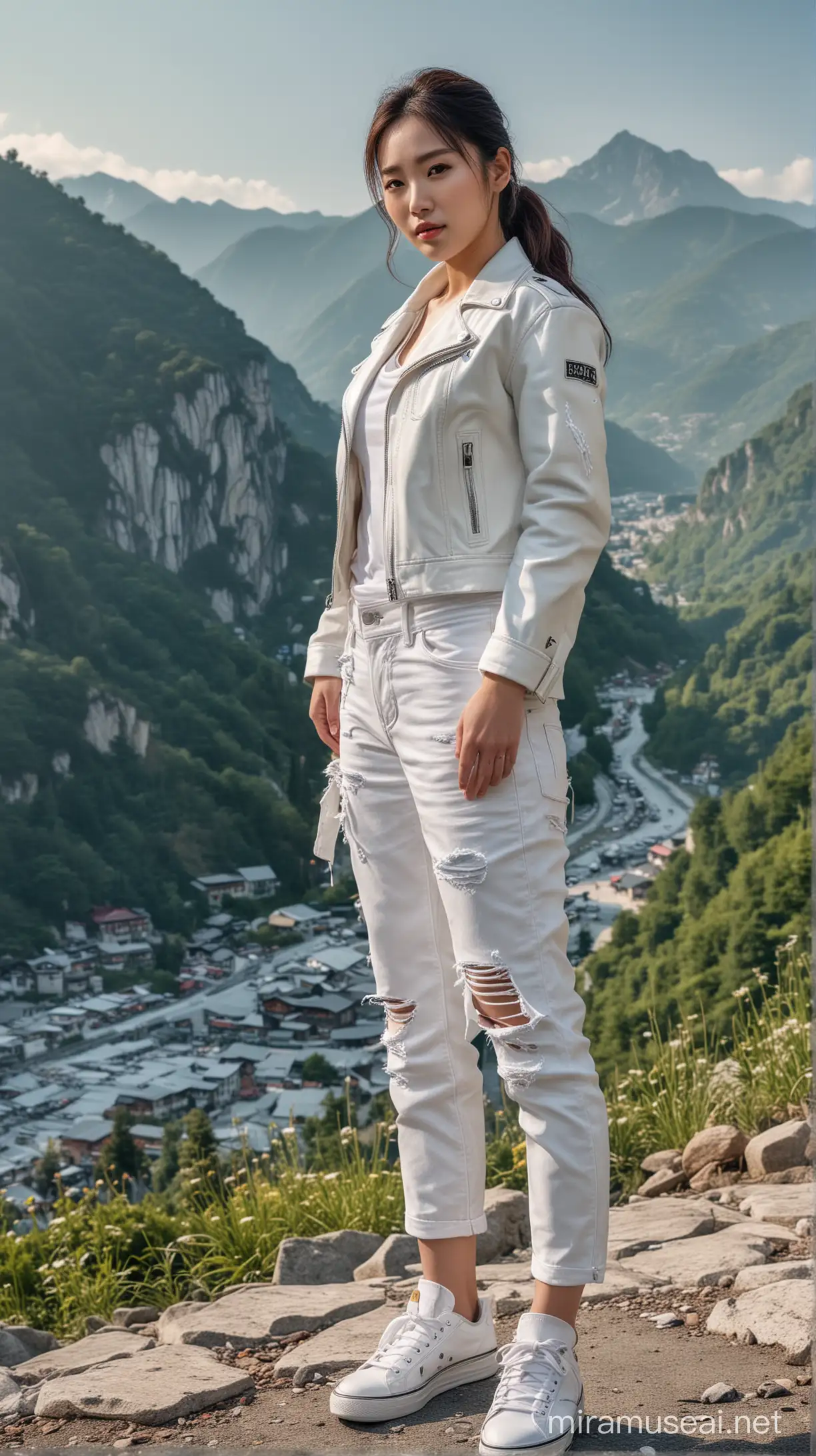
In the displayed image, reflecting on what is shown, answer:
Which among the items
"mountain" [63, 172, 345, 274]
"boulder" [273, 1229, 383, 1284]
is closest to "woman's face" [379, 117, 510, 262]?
"boulder" [273, 1229, 383, 1284]

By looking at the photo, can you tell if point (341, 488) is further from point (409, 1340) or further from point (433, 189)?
point (409, 1340)

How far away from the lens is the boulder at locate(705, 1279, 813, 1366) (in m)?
1.42

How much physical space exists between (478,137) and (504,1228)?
168 centimetres

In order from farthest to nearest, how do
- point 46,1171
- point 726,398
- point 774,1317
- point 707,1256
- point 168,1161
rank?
1. point 726,398
2. point 46,1171
3. point 168,1161
4. point 707,1256
5. point 774,1317

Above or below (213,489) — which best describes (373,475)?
below

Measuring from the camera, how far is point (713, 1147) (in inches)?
94.6

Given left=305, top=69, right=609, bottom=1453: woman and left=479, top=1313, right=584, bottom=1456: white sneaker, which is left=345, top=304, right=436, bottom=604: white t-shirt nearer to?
left=305, top=69, right=609, bottom=1453: woman

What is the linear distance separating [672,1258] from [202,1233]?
37.4 inches

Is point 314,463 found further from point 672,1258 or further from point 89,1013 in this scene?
point 672,1258

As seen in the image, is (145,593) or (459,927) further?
(145,593)

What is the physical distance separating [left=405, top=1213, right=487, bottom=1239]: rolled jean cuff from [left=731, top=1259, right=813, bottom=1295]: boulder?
0.49 m

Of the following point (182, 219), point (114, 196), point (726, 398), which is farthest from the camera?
point (114, 196)

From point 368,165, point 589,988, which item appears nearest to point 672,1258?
point 368,165

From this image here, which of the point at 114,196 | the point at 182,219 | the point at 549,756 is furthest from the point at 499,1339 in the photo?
the point at 114,196
